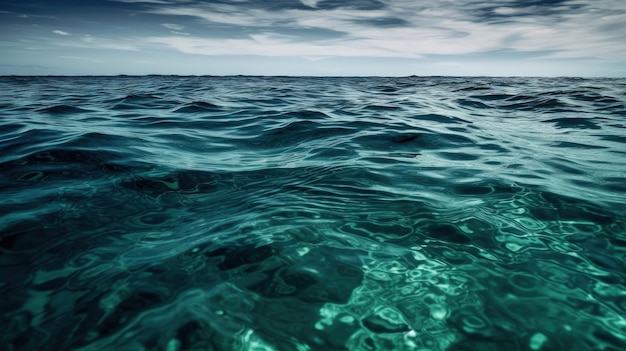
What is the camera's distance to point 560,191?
11.7 ft

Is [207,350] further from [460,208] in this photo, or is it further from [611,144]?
[611,144]

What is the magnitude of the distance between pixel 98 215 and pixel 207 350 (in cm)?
212

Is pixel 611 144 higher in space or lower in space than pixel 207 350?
higher

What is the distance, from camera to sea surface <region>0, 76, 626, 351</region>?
1.81m

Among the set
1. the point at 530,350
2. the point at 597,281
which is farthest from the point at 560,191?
the point at 530,350

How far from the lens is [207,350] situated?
1647 millimetres

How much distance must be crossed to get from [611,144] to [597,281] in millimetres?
4993

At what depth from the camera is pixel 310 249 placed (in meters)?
2.51

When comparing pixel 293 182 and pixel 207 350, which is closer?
pixel 207 350

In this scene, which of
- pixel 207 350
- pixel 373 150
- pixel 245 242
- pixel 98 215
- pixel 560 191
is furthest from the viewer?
pixel 373 150

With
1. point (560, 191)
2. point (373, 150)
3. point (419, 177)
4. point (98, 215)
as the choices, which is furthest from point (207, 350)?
point (373, 150)

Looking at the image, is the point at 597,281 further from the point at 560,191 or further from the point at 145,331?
the point at 145,331

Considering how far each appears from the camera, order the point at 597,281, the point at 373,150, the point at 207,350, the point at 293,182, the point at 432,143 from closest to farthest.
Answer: the point at 207,350 < the point at 597,281 < the point at 293,182 < the point at 373,150 < the point at 432,143

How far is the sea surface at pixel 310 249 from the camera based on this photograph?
181 centimetres
